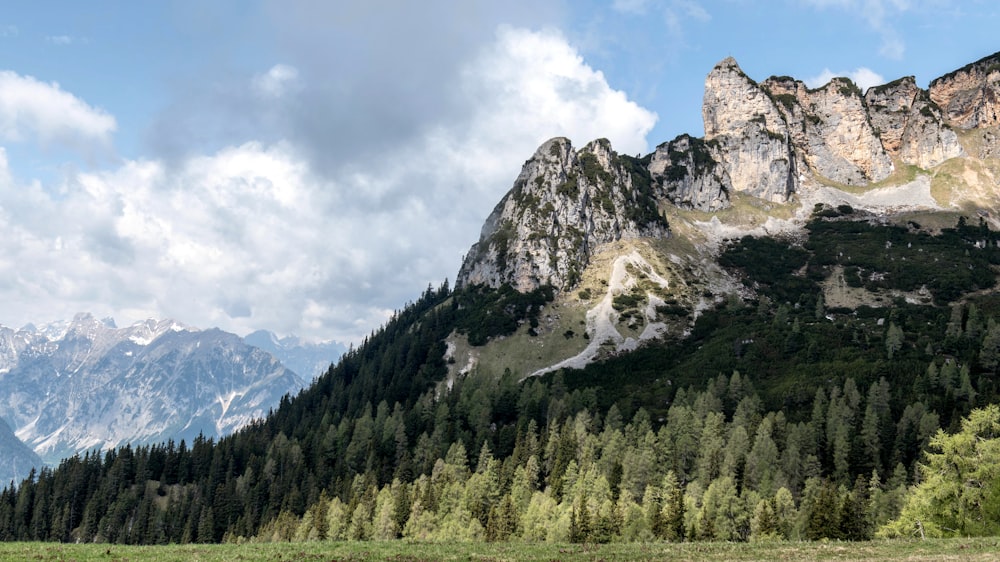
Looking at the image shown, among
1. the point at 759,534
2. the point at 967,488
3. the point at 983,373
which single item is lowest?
the point at 759,534

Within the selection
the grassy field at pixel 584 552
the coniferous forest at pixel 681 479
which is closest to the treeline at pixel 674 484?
the coniferous forest at pixel 681 479

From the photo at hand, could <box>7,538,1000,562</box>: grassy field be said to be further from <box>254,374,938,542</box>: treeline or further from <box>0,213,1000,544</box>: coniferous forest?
<box>254,374,938,542</box>: treeline

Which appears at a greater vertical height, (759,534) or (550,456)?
(550,456)

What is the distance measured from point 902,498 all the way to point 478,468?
92.4 m

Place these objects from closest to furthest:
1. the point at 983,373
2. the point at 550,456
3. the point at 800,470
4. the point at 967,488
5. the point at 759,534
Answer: the point at 967,488 → the point at 759,534 → the point at 800,470 → the point at 550,456 → the point at 983,373

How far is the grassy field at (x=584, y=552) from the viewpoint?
44562 millimetres

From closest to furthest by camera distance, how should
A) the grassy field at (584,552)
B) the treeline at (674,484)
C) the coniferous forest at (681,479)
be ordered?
the grassy field at (584,552)
the coniferous forest at (681,479)
the treeline at (674,484)

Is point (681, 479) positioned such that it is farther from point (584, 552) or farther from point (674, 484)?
point (584, 552)

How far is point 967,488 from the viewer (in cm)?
6362

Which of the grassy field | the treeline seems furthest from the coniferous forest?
the grassy field

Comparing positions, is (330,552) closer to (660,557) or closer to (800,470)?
(660,557)

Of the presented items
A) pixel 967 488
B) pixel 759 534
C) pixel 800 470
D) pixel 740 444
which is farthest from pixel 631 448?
pixel 967 488

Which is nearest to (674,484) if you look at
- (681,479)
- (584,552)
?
(681,479)

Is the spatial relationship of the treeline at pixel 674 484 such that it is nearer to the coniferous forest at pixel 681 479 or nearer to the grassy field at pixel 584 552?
the coniferous forest at pixel 681 479
